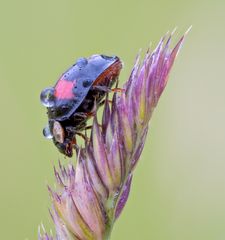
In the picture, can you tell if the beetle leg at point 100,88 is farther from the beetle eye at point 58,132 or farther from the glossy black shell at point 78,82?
the beetle eye at point 58,132

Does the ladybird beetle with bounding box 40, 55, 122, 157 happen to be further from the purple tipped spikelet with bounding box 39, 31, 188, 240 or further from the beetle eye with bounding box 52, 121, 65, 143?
the purple tipped spikelet with bounding box 39, 31, 188, 240

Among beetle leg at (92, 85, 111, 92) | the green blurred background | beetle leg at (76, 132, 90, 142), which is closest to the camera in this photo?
beetle leg at (76, 132, 90, 142)

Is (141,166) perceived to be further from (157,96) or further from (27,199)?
(157,96)

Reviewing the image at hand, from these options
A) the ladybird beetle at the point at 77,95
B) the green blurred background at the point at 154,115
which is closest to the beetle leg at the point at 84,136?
the ladybird beetle at the point at 77,95

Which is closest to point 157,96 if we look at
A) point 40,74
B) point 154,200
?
point 154,200

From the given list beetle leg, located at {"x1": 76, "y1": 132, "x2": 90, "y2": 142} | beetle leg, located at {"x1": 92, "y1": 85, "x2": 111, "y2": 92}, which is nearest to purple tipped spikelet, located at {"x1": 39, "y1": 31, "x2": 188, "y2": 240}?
beetle leg, located at {"x1": 76, "y1": 132, "x2": 90, "y2": 142}

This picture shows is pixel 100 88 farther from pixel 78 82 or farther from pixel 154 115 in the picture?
pixel 154 115

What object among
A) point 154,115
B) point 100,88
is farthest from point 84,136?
A: point 154,115
